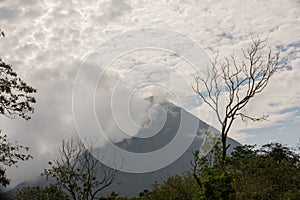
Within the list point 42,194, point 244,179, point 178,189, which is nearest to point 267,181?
point 244,179

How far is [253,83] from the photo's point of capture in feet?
74.9

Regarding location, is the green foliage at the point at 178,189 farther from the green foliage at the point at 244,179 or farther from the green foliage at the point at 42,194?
the green foliage at the point at 42,194

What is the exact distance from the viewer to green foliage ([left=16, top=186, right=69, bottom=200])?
33594mm

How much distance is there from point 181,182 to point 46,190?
14.5 m

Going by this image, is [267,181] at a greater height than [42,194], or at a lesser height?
greater

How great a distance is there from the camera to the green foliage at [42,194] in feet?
110

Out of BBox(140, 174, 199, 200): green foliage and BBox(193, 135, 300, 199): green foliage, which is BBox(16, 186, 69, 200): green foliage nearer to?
BBox(140, 174, 199, 200): green foliage

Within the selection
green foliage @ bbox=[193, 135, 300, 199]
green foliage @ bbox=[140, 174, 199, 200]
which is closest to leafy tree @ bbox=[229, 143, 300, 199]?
green foliage @ bbox=[193, 135, 300, 199]

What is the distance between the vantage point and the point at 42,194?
34.6 metres

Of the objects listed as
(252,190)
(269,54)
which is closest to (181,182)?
(252,190)

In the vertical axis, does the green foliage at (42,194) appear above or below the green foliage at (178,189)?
below

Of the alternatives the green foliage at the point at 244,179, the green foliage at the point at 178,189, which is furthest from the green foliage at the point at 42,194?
the green foliage at the point at 244,179

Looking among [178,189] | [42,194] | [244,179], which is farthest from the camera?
[42,194]

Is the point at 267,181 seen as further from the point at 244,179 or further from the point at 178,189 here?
the point at 178,189
